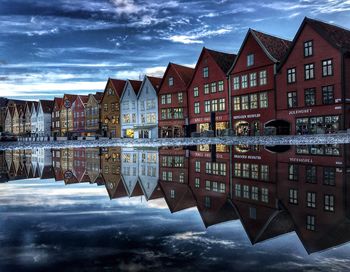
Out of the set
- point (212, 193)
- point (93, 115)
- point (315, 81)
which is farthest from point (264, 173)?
point (93, 115)

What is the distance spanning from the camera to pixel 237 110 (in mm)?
55312

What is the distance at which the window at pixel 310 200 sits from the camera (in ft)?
16.8

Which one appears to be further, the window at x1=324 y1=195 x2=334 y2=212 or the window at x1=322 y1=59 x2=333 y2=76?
the window at x1=322 y1=59 x2=333 y2=76

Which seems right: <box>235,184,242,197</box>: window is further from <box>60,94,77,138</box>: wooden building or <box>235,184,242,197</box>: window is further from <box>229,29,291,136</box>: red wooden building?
<box>60,94,77,138</box>: wooden building

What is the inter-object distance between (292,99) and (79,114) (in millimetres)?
68755

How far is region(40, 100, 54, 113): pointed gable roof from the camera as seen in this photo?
122 meters

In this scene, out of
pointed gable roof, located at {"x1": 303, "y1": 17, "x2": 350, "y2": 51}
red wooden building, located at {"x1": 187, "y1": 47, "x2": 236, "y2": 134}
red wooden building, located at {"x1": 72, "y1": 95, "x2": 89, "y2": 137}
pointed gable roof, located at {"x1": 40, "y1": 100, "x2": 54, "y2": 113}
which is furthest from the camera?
pointed gable roof, located at {"x1": 40, "y1": 100, "x2": 54, "y2": 113}

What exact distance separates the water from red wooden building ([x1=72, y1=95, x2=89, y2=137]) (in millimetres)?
93819

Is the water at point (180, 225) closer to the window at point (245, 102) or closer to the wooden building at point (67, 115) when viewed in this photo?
the window at point (245, 102)

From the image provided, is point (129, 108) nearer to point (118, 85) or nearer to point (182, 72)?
point (118, 85)

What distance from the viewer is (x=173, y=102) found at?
2721 inches

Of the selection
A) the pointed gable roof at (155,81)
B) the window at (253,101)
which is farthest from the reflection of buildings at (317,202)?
the pointed gable roof at (155,81)

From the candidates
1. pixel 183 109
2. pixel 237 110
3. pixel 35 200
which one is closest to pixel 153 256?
pixel 35 200

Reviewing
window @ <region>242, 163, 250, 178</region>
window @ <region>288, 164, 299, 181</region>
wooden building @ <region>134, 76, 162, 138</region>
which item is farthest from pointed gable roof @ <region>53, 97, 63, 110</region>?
window @ <region>288, 164, 299, 181</region>
